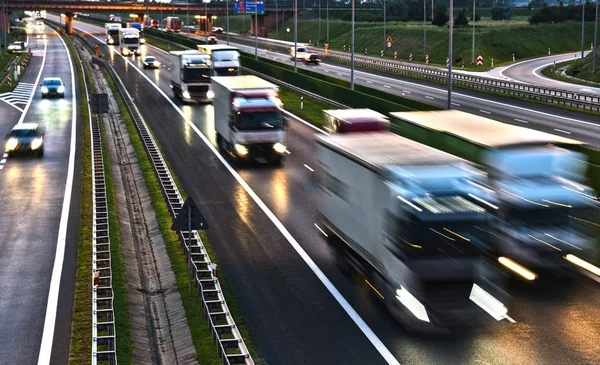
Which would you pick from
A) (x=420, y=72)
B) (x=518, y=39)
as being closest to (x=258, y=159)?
(x=420, y=72)

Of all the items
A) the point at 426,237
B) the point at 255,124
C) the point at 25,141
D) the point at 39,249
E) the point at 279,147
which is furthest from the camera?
the point at 25,141

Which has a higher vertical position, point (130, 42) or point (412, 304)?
point (130, 42)

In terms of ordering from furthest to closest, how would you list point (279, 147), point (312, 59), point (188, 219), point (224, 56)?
point (312, 59) → point (224, 56) → point (279, 147) → point (188, 219)

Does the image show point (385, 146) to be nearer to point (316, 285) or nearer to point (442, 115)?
point (316, 285)

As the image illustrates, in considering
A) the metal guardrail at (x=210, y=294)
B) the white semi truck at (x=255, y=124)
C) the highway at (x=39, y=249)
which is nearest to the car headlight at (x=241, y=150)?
the white semi truck at (x=255, y=124)

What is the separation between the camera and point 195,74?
234 feet

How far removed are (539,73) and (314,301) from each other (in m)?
82.9

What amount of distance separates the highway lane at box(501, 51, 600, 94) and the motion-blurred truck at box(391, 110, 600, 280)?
184 feet

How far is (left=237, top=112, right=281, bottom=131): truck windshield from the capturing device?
1752 inches

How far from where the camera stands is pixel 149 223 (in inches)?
1399

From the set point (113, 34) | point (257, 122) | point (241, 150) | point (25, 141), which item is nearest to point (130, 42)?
point (113, 34)

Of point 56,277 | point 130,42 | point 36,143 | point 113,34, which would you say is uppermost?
point 113,34

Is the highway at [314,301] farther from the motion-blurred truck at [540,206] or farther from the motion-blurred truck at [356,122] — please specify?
the motion-blurred truck at [356,122]

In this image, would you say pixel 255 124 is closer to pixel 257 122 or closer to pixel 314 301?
pixel 257 122
